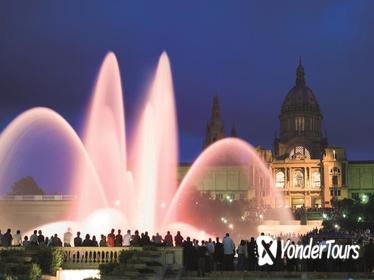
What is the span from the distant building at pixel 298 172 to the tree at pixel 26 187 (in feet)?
119

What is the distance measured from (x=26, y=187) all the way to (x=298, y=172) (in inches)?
2393

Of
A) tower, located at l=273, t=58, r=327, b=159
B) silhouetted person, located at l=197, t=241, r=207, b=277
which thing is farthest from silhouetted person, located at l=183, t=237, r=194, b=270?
tower, located at l=273, t=58, r=327, b=159

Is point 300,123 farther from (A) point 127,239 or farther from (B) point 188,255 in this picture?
(B) point 188,255

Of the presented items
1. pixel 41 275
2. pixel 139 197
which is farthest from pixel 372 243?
pixel 139 197

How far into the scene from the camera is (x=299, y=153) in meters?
166

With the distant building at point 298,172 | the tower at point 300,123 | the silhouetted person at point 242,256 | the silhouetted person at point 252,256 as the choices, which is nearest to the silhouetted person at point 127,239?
the silhouetted person at point 242,256

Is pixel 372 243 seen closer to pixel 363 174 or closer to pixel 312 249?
pixel 312 249

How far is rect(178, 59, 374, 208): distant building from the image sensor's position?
161 m

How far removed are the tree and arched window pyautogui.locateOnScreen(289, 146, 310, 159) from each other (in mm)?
57719

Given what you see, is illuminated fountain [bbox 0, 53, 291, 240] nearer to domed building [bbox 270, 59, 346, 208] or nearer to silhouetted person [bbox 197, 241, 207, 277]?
silhouetted person [bbox 197, 241, 207, 277]

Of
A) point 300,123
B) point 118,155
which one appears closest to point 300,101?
point 300,123

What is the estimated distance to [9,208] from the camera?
108 m

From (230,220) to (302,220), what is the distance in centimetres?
1061
